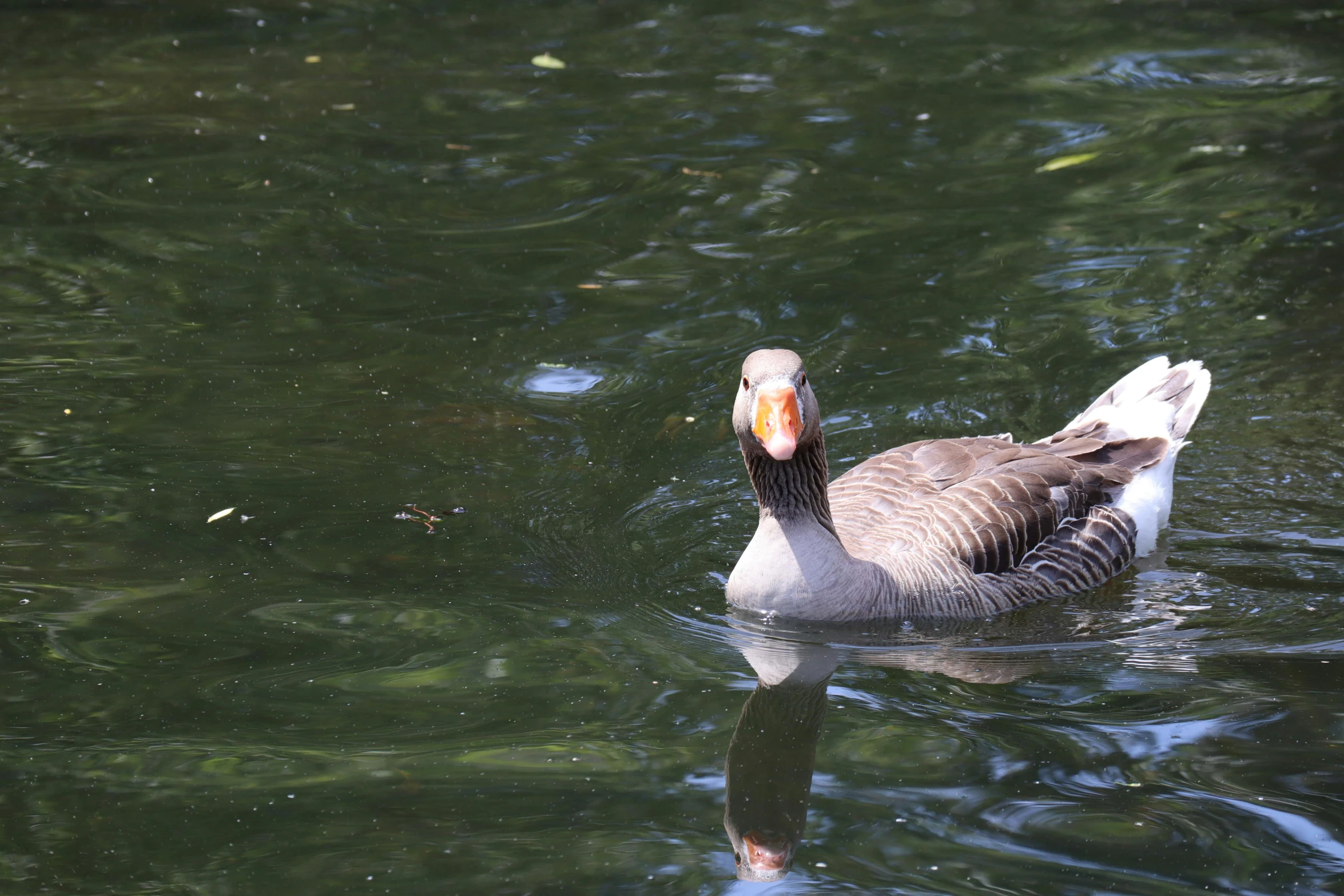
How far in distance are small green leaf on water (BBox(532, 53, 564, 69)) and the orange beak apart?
948 cm

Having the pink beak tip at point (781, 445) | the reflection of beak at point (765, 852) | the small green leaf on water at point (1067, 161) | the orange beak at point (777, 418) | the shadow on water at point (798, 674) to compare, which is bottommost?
the shadow on water at point (798, 674)

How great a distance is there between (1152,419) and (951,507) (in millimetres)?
1648

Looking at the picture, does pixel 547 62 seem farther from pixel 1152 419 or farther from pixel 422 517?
pixel 1152 419

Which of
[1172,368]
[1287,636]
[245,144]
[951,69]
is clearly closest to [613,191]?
[245,144]

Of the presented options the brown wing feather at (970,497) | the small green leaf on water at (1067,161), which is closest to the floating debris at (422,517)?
the brown wing feather at (970,497)

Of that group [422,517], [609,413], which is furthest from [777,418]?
[609,413]

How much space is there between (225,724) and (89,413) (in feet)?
11.6

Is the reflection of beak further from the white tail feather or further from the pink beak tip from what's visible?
the white tail feather

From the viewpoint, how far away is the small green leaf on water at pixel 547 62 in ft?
50.1

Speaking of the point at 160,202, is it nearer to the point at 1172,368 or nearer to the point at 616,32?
the point at 616,32

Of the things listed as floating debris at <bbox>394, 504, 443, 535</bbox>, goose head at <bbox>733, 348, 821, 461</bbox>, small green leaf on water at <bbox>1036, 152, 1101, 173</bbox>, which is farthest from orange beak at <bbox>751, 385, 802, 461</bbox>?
small green leaf on water at <bbox>1036, 152, 1101, 173</bbox>

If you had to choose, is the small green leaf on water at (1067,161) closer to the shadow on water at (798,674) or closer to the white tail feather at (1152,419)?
the white tail feather at (1152,419)

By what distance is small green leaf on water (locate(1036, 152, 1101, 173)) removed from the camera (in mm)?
12758

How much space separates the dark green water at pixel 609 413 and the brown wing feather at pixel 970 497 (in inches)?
17.0
